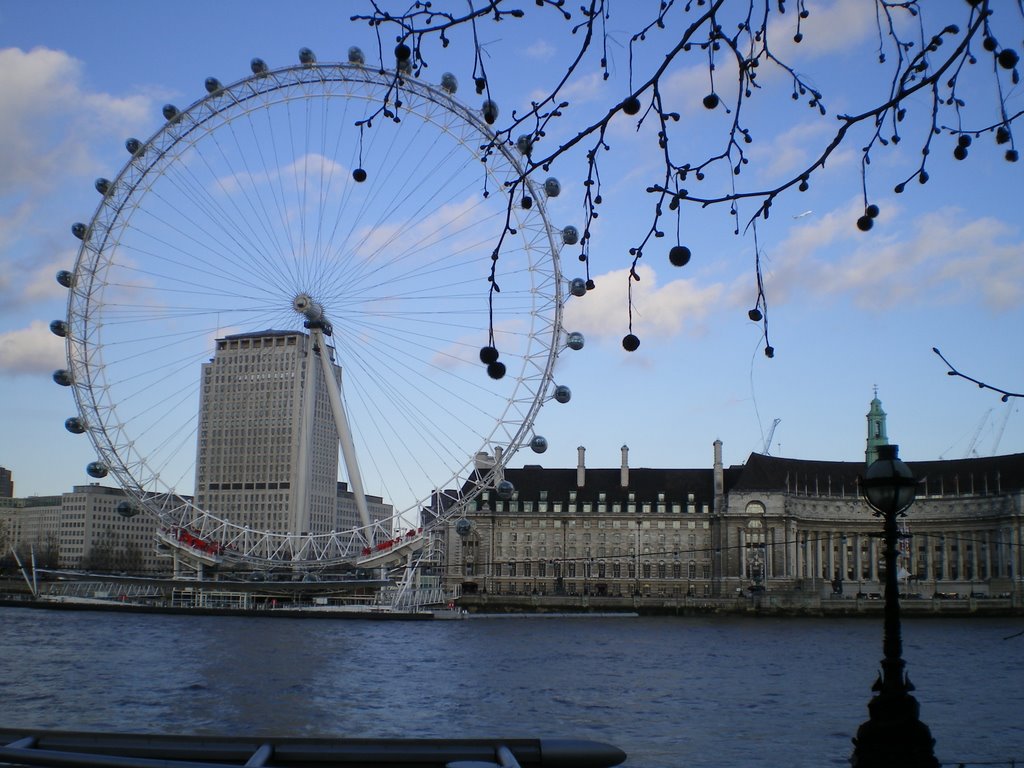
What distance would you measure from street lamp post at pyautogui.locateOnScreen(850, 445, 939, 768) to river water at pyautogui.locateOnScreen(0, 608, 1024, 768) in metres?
9.02

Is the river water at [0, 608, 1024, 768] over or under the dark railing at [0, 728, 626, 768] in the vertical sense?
under

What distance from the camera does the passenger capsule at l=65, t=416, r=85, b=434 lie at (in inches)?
2270

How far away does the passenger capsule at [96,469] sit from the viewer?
5797cm

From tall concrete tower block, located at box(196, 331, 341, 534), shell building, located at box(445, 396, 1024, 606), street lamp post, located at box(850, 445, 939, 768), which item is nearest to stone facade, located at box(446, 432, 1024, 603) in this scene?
shell building, located at box(445, 396, 1024, 606)

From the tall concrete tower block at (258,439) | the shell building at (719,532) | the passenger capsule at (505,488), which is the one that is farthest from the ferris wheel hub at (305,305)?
the tall concrete tower block at (258,439)

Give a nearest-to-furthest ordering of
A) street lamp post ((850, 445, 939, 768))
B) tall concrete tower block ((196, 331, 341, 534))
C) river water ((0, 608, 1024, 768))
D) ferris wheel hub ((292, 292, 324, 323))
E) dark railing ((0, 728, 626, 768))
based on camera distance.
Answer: street lamp post ((850, 445, 939, 768)) → dark railing ((0, 728, 626, 768)) → river water ((0, 608, 1024, 768)) → ferris wheel hub ((292, 292, 324, 323)) → tall concrete tower block ((196, 331, 341, 534))

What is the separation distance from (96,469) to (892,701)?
5442cm

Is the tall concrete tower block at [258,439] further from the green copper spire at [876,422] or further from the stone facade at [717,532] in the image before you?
the green copper spire at [876,422]

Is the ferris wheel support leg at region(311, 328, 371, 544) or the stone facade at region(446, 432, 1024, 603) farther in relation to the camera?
the stone facade at region(446, 432, 1024, 603)

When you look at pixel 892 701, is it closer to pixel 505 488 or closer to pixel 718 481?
pixel 505 488

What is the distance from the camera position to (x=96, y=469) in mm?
58406

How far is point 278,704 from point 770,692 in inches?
614

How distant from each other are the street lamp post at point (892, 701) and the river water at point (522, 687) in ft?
29.6

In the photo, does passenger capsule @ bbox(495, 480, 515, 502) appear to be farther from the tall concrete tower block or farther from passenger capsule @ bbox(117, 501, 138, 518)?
the tall concrete tower block
